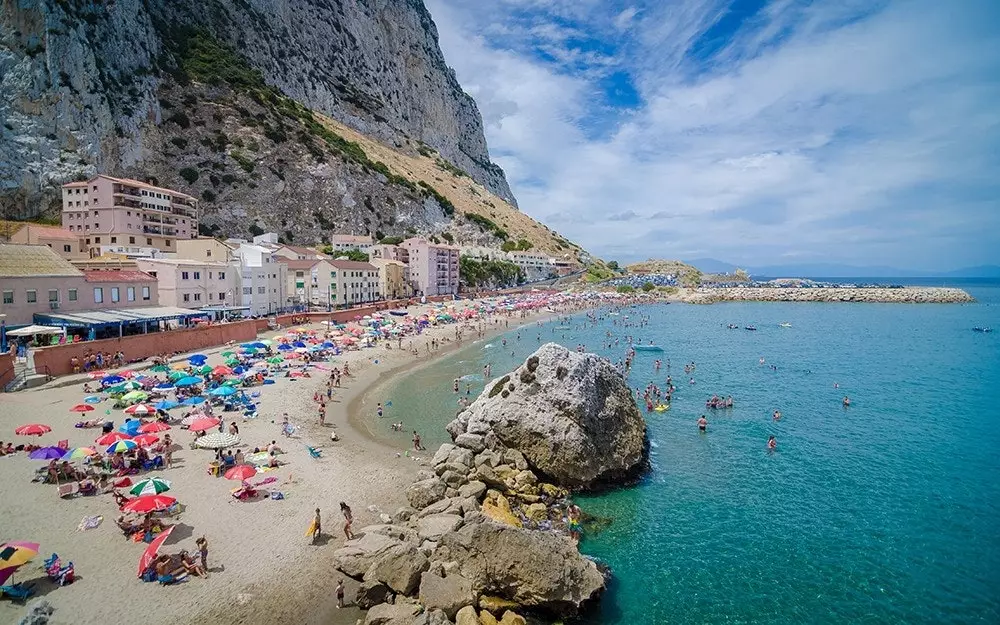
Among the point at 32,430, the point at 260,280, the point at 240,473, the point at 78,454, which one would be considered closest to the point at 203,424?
the point at 78,454

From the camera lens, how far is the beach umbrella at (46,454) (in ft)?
56.1

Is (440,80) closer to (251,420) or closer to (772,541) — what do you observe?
(251,420)

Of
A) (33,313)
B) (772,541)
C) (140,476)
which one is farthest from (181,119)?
(772,541)

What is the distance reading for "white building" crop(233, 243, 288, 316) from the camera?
4956 cm

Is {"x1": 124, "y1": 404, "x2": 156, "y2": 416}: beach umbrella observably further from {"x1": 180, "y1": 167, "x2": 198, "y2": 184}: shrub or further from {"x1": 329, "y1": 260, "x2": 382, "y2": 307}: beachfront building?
{"x1": 180, "y1": 167, "x2": 198, "y2": 184}: shrub

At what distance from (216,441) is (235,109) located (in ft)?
291

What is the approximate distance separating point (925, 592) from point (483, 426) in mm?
13651

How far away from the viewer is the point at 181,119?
81.7 m

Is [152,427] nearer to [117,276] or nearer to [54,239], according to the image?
[117,276]

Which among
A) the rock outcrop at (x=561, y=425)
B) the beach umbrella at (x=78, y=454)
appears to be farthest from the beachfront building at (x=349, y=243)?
the rock outcrop at (x=561, y=425)

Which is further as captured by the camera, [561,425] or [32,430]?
[32,430]

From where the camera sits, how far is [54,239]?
153 feet

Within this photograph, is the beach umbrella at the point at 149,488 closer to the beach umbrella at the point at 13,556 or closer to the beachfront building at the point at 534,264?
the beach umbrella at the point at 13,556

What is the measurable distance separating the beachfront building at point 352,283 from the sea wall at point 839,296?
222ft
